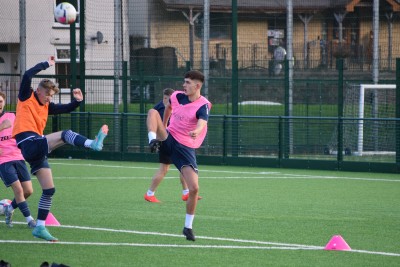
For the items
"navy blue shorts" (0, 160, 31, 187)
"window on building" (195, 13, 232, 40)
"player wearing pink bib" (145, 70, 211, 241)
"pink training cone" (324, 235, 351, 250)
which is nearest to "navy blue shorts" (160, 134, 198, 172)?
"player wearing pink bib" (145, 70, 211, 241)

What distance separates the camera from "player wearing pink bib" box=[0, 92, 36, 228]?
12.0m

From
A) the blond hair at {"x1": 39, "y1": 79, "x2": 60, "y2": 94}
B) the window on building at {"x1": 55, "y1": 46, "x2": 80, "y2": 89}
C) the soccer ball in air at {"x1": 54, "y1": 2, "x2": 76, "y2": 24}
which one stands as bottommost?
the blond hair at {"x1": 39, "y1": 79, "x2": 60, "y2": 94}

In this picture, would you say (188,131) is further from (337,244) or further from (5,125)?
(337,244)

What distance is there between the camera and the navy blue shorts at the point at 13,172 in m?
12.2

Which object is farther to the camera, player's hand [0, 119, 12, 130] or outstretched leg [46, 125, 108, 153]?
player's hand [0, 119, 12, 130]

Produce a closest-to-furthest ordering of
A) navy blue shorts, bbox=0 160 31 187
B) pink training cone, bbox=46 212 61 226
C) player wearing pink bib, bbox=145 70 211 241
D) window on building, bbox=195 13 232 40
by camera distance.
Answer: player wearing pink bib, bbox=145 70 211 241, navy blue shorts, bbox=0 160 31 187, pink training cone, bbox=46 212 61 226, window on building, bbox=195 13 232 40

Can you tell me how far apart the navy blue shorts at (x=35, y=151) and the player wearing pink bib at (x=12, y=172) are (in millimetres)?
875

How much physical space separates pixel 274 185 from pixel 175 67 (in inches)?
296

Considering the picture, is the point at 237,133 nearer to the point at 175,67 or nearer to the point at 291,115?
the point at 291,115

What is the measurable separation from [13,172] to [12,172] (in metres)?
0.01

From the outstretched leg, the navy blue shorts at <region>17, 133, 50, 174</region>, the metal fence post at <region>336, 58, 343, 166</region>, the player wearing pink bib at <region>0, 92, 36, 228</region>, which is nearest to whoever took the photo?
the outstretched leg

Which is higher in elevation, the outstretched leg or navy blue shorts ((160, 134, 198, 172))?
the outstretched leg

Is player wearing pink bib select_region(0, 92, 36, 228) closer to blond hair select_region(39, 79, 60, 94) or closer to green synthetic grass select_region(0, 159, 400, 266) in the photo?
green synthetic grass select_region(0, 159, 400, 266)

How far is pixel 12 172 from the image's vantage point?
1230 centimetres
